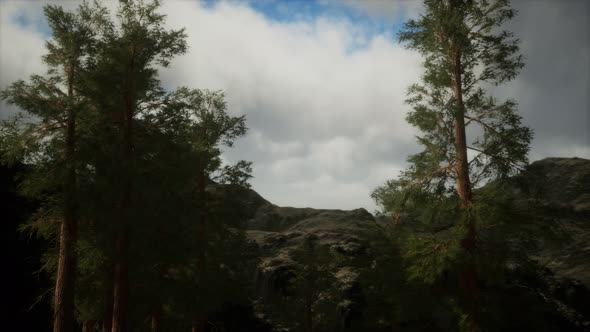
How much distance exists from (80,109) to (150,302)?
24.0ft

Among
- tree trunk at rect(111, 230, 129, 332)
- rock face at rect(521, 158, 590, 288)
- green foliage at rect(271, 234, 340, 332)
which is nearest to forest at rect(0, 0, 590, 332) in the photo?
tree trunk at rect(111, 230, 129, 332)

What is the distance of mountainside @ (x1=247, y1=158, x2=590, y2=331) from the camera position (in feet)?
85.6

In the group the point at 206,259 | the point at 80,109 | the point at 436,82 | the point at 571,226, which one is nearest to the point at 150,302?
the point at 206,259

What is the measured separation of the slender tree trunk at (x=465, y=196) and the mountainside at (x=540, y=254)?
80.3 inches

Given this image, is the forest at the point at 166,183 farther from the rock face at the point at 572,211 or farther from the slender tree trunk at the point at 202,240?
the rock face at the point at 572,211

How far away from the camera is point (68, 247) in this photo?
12.2 m

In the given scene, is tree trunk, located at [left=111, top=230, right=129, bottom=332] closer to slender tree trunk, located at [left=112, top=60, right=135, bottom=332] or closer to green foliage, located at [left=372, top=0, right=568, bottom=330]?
slender tree trunk, located at [left=112, top=60, right=135, bottom=332]

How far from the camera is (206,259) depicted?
1762 cm

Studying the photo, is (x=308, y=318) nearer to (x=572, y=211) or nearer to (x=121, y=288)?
(x=121, y=288)

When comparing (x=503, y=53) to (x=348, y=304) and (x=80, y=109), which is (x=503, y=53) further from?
(x=348, y=304)

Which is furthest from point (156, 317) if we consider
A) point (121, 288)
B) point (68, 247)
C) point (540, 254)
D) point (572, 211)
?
point (572, 211)

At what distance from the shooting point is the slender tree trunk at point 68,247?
11.9 meters

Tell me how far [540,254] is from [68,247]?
31616 mm

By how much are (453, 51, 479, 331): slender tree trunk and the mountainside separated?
204 centimetres
